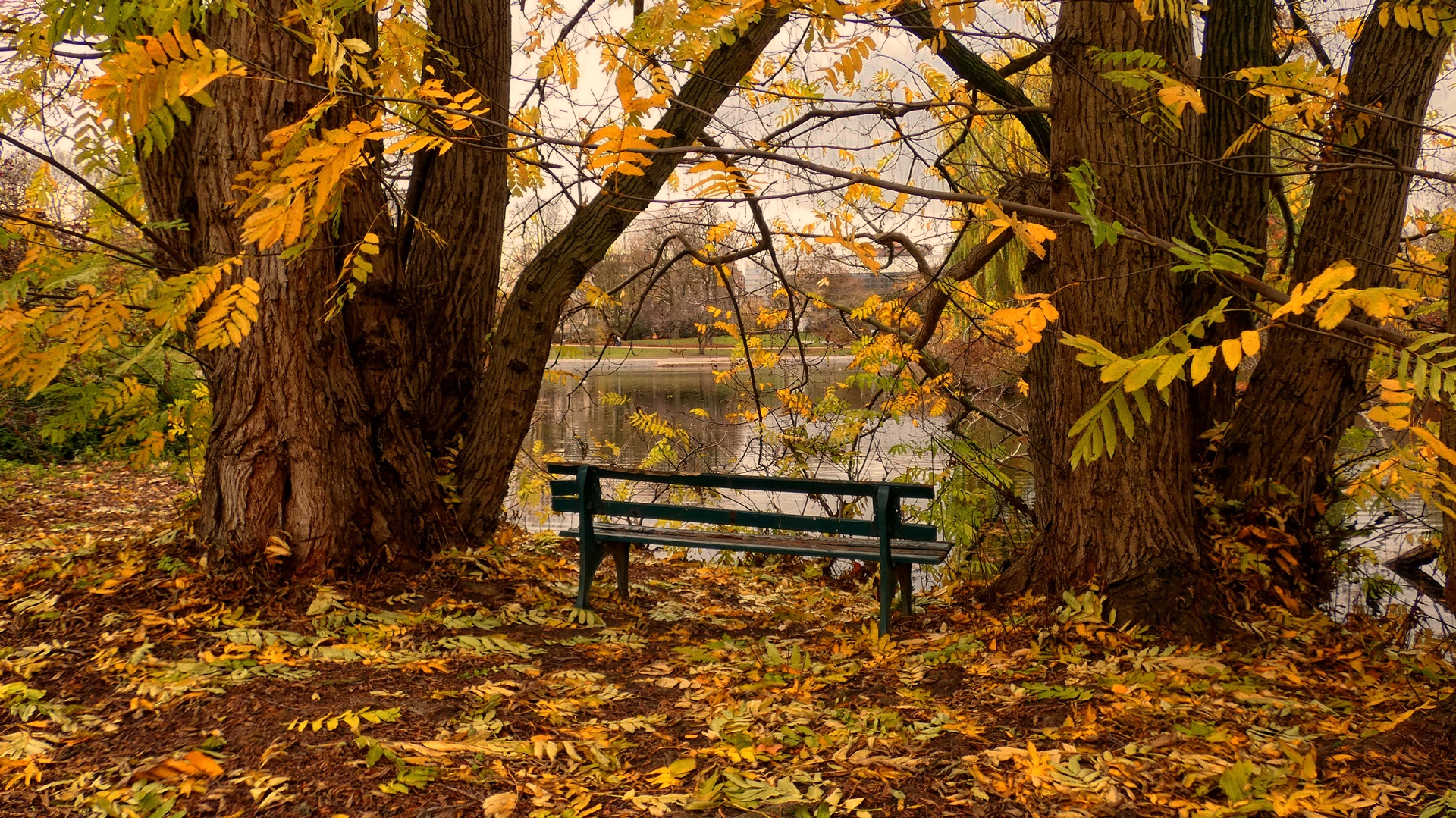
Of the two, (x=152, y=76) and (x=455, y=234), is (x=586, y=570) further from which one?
(x=152, y=76)

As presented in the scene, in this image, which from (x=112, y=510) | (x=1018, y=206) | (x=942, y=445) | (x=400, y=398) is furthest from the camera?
(x=112, y=510)

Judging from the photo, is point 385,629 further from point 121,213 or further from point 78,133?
point 78,133

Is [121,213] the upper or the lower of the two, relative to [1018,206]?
upper

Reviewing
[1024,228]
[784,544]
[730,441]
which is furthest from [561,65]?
[730,441]

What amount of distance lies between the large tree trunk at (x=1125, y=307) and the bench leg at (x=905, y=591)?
928 millimetres

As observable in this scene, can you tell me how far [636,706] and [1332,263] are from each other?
3769mm

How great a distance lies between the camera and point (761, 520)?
16.2 ft

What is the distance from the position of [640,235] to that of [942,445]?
3373mm

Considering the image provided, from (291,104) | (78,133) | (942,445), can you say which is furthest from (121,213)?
(942,445)

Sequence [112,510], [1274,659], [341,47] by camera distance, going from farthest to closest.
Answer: [112,510] → [1274,659] → [341,47]

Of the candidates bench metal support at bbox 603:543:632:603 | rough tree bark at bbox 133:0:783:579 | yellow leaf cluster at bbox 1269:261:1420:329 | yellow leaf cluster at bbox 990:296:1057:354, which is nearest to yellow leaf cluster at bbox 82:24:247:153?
rough tree bark at bbox 133:0:783:579

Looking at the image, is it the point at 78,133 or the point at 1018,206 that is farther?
the point at 78,133

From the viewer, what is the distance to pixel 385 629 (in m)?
4.23

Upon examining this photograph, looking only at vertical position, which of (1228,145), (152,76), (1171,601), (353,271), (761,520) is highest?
(1228,145)
